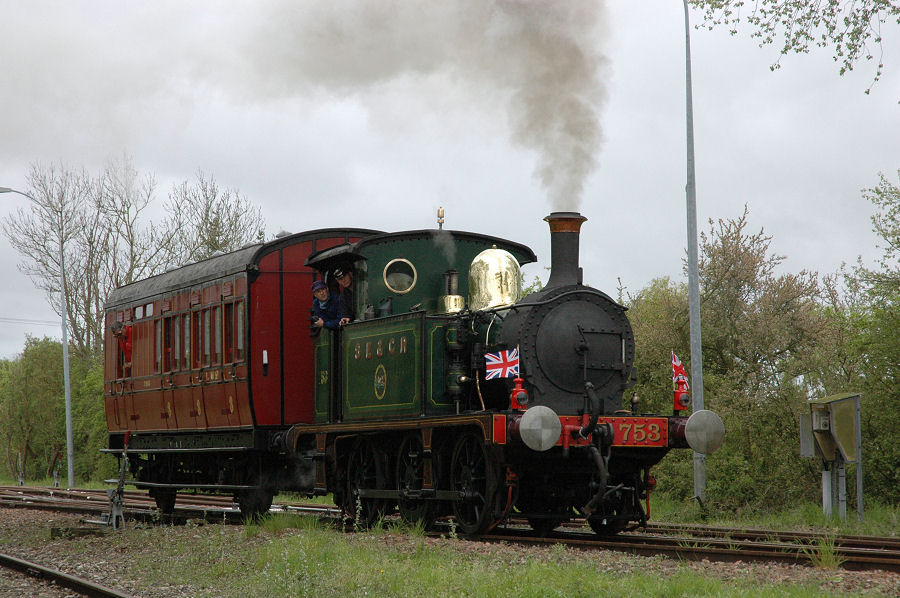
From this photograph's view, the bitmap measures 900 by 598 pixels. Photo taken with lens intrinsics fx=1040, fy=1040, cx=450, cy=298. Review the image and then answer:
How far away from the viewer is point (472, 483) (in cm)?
1085

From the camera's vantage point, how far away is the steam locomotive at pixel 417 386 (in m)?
10.4

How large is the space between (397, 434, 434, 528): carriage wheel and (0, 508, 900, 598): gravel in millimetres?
884

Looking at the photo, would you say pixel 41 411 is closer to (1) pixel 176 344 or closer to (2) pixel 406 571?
(1) pixel 176 344

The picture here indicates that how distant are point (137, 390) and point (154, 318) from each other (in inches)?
52.8

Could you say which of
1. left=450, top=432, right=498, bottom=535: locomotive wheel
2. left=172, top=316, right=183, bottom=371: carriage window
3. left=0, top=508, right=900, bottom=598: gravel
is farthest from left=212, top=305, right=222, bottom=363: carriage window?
left=450, top=432, right=498, bottom=535: locomotive wheel

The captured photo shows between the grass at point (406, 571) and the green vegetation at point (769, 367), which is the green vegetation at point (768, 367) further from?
the grass at point (406, 571)

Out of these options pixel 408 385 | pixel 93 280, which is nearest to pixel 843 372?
pixel 408 385

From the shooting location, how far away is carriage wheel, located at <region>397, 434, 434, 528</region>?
11.4 metres

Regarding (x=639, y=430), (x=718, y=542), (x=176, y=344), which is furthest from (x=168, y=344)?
(x=718, y=542)

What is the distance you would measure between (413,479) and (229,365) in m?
3.67

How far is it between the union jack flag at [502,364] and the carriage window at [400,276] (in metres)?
1.76

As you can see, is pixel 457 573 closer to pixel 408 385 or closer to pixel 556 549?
pixel 556 549

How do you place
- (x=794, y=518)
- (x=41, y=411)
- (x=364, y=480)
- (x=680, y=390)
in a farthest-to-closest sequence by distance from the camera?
(x=41, y=411)
(x=794, y=518)
(x=364, y=480)
(x=680, y=390)

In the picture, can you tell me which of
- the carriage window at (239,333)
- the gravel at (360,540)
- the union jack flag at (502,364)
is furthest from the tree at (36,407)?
the union jack flag at (502,364)
